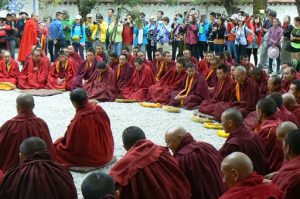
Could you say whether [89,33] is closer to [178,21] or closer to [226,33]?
[178,21]

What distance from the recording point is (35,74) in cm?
1366

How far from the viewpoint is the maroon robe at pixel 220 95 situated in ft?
34.7

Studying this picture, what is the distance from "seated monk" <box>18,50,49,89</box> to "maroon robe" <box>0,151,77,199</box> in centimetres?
897

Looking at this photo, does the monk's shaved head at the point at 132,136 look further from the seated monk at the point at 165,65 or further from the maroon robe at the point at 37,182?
the seated monk at the point at 165,65

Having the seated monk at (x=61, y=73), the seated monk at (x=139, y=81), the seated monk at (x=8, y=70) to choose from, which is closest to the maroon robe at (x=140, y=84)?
the seated monk at (x=139, y=81)

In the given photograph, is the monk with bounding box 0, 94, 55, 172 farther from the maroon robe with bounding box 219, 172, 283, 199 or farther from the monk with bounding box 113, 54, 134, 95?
the monk with bounding box 113, 54, 134, 95

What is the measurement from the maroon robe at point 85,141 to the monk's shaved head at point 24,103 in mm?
797

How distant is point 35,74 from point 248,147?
8.92 metres

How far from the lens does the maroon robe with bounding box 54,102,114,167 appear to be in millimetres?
7270

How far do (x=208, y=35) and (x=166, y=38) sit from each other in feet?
5.39

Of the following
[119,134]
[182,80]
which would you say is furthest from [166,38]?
[119,134]

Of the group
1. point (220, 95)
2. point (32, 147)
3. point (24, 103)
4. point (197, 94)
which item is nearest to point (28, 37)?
point (197, 94)

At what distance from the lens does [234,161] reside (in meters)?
4.36

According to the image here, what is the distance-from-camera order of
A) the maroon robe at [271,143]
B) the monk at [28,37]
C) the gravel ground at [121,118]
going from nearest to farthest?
the maroon robe at [271,143], the gravel ground at [121,118], the monk at [28,37]
